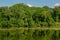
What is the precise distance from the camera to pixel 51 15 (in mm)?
55406

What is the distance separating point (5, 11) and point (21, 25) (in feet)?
17.8

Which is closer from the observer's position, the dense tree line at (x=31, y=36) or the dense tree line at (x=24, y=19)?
the dense tree line at (x=31, y=36)

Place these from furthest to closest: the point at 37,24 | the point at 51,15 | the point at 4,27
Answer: the point at 51,15
the point at 37,24
the point at 4,27

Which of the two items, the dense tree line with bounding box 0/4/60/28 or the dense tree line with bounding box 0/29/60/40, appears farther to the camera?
the dense tree line with bounding box 0/4/60/28

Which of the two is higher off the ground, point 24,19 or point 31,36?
point 31,36

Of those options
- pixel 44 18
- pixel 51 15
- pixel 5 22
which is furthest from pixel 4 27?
pixel 51 15

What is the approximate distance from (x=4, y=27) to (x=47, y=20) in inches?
359

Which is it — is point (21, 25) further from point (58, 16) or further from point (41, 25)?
point (58, 16)

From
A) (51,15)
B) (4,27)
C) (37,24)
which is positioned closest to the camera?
(4,27)

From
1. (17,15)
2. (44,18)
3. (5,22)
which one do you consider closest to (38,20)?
(44,18)

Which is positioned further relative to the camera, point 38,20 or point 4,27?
point 38,20

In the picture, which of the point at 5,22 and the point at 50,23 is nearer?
the point at 5,22

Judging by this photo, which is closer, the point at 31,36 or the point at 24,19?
the point at 31,36

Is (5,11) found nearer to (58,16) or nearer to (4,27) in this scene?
(4,27)
